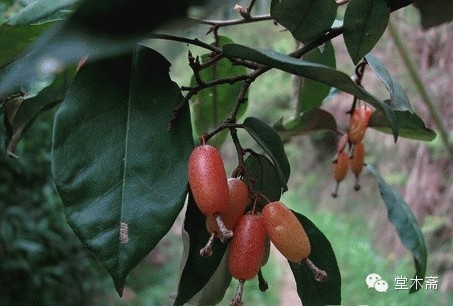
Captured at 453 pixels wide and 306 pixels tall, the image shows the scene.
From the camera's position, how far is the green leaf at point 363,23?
0.47 m

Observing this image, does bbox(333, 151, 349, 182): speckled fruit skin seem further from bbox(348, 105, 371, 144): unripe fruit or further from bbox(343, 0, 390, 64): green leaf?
bbox(343, 0, 390, 64): green leaf

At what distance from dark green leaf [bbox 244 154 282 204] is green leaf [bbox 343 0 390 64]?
12 cm

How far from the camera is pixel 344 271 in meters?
3.00

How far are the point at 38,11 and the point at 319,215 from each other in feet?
12.5

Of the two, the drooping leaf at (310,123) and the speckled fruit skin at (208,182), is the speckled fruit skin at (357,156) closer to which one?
the drooping leaf at (310,123)

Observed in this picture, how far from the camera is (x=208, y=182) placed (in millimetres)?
411

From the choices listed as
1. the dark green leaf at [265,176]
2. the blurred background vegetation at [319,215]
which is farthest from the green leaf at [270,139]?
the blurred background vegetation at [319,215]

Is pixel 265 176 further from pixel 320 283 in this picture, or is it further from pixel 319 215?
pixel 319 215

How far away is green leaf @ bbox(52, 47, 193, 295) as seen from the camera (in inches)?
16.2

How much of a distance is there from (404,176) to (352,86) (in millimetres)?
2825

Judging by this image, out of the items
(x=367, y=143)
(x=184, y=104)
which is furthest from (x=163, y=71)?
(x=367, y=143)

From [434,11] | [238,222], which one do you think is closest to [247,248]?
[238,222]

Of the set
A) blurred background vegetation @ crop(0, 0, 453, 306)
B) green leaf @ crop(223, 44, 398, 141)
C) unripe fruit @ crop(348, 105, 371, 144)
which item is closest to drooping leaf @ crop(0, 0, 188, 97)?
green leaf @ crop(223, 44, 398, 141)

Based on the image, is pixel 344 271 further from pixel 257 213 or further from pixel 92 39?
pixel 92 39
